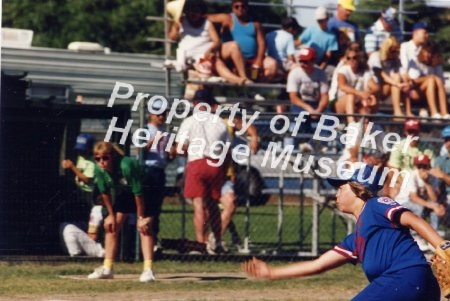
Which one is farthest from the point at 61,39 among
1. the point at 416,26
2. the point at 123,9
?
the point at 416,26

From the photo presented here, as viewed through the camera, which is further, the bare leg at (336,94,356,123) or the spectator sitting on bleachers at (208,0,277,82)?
the spectator sitting on bleachers at (208,0,277,82)

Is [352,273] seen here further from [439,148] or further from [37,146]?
[37,146]

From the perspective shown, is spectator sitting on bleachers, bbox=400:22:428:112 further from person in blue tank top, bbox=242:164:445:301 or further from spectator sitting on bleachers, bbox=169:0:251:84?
person in blue tank top, bbox=242:164:445:301

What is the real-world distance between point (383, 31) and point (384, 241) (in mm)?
11239

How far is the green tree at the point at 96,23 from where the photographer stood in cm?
2902

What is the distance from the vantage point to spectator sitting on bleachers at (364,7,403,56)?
1828cm

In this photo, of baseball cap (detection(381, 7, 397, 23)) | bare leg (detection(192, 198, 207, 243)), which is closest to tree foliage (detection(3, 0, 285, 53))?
baseball cap (detection(381, 7, 397, 23))

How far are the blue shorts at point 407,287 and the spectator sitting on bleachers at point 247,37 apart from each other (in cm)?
955

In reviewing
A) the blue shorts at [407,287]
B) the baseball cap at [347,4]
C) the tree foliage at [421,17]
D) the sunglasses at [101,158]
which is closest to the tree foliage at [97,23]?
the tree foliage at [421,17]

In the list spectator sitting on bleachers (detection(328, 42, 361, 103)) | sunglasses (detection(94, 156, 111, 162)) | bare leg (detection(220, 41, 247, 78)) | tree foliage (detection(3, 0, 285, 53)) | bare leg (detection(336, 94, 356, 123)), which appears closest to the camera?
sunglasses (detection(94, 156, 111, 162))

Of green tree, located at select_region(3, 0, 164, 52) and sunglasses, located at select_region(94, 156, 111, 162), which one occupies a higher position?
green tree, located at select_region(3, 0, 164, 52)

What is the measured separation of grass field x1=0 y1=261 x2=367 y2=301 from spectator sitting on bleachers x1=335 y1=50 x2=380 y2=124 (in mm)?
2408

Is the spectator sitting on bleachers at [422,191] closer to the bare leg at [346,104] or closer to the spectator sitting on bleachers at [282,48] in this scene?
the bare leg at [346,104]

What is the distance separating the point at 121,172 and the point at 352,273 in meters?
3.00
